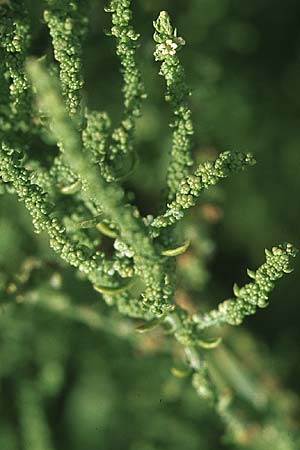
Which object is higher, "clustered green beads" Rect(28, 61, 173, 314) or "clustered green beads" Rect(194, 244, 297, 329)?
A: "clustered green beads" Rect(28, 61, 173, 314)

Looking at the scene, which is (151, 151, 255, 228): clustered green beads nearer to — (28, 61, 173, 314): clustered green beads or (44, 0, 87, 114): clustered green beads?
(28, 61, 173, 314): clustered green beads

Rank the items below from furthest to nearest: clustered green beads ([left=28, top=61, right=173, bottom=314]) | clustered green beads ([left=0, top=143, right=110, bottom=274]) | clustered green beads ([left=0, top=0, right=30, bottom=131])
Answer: clustered green beads ([left=0, top=0, right=30, bottom=131])
clustered green beads ([left=0, top=143, right=110, bottom=274])
clustered green beads ([left=28, top=61, right=173, bottom=314])

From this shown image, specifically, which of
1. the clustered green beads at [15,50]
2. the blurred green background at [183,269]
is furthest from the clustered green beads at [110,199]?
the blurred green background at [183,269]

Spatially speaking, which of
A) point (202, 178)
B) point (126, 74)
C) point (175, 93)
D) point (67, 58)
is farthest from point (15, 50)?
point (202, 178)

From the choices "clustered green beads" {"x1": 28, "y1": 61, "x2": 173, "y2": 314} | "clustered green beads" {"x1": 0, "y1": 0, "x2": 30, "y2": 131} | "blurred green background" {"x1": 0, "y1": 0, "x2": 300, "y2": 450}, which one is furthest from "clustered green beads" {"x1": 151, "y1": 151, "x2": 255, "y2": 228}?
"blurred green background" {"x1": 0, "y1": 0, "x2": 300, "y2": 450}

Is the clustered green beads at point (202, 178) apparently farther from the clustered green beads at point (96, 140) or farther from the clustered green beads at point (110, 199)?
the clustered green beads at point (96, 140)

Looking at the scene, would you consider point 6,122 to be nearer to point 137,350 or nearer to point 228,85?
point 137,350
